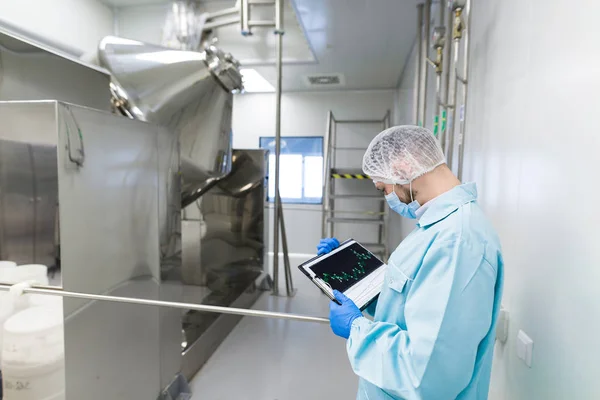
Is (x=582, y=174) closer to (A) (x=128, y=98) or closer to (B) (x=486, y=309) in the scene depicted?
(B) (x=486, y=309)

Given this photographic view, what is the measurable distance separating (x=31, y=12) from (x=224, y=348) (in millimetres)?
2366

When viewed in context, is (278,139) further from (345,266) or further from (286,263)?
(345,266)

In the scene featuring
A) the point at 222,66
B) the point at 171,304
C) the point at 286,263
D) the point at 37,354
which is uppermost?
the point at 222,66

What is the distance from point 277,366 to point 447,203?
1.76 meters

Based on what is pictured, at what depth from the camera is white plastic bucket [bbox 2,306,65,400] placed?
117 centimetres

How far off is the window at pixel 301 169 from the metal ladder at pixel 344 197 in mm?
264

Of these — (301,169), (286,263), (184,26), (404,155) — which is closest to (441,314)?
(404,155)

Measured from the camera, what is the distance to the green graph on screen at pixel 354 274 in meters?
0.95

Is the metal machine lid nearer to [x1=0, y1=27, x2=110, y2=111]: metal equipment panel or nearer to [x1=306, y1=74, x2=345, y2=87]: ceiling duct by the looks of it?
[x1=0, y1=27, x2=110, y2=111]: metal equipment panel

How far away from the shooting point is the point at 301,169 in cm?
464

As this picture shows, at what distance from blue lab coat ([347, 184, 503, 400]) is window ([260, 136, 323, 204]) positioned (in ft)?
12.4

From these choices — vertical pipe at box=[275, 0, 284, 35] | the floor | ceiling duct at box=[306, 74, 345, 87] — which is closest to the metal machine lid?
vertical pipe at box=[275, 0, 284, 35]

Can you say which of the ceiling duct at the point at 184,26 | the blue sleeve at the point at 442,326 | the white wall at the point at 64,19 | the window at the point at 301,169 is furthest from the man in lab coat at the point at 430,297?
the window at the point at 301,169

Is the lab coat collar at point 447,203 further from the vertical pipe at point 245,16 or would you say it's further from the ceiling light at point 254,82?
the ceiling light at point 254,82
